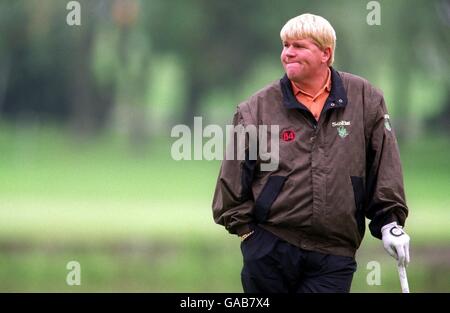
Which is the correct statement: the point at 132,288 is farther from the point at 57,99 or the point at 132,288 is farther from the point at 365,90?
the point at 57,99

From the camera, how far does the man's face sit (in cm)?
497

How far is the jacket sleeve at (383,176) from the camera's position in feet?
16.4

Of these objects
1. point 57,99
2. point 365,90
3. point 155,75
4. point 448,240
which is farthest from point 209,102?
point 365,90

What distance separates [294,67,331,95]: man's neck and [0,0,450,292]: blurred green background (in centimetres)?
729

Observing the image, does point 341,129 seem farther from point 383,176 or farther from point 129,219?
point 129,219

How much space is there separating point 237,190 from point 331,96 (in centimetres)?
55

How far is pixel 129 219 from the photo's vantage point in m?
16.7

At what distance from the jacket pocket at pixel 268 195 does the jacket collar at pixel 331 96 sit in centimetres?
30

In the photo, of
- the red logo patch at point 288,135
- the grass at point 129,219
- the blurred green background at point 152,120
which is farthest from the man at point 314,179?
the blurred green background at point 152,120

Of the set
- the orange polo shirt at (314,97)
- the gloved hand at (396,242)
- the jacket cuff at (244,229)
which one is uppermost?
the orange polo shirt at (314,97)

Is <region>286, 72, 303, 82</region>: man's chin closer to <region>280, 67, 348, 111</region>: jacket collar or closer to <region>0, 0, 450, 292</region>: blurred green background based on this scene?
<region>280, 67, 348, 111</region>: jacket collar

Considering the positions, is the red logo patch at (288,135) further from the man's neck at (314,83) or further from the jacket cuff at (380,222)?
the jacket cuff at (380,222)

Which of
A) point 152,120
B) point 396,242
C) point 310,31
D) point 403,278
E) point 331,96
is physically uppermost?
point 152,120

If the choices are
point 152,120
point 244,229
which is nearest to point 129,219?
point 152,120
